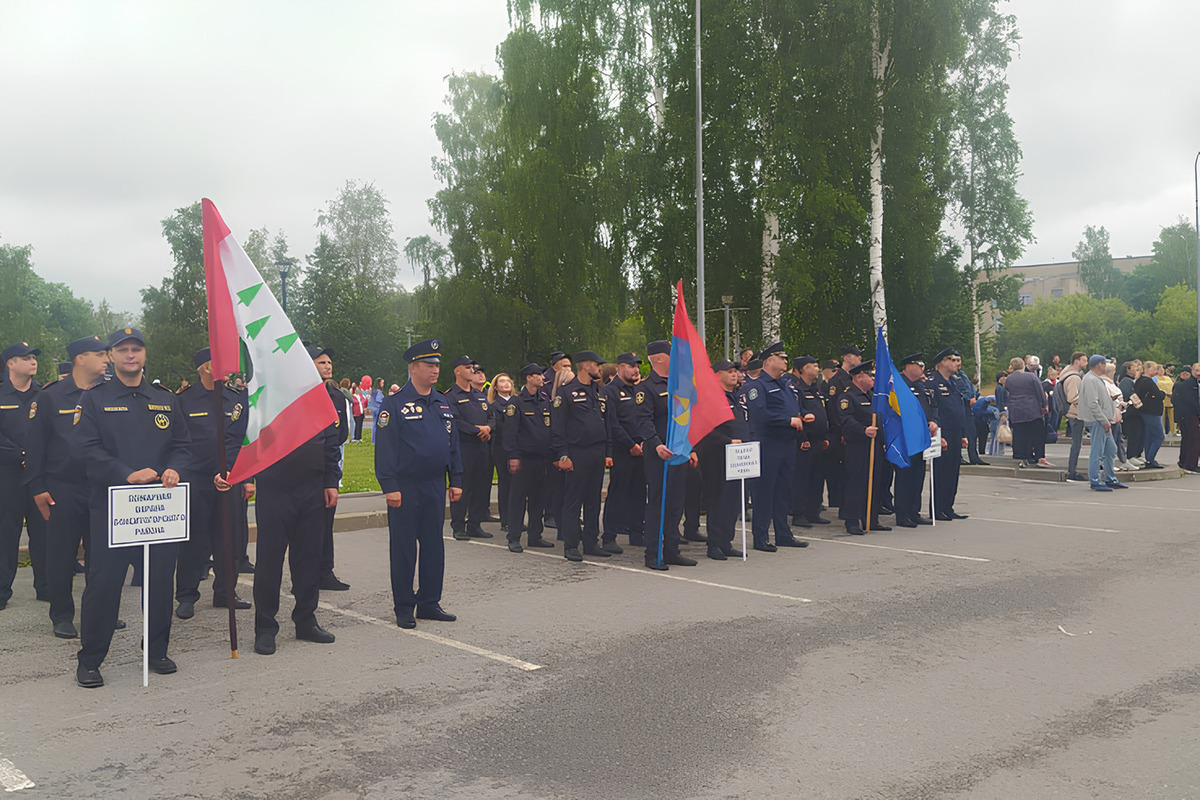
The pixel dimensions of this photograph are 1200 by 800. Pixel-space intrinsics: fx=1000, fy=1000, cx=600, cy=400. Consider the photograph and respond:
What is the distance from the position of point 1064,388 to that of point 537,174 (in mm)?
17072

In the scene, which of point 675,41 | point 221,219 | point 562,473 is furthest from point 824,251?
point 221,219

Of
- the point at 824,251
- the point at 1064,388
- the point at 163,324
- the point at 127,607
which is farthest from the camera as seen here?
the point at 163,324

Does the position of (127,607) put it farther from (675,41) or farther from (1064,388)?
(675,41)

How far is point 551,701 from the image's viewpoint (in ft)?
18.3

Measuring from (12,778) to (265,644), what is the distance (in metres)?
2.29

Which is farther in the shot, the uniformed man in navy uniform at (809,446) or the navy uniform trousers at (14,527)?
the uniformed man in navy uniform at (809,446)

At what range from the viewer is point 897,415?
12.2m

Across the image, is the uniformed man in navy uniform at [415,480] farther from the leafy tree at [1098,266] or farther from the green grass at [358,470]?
the leafy tree at [1098,266]

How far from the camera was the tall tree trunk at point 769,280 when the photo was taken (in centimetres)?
2542

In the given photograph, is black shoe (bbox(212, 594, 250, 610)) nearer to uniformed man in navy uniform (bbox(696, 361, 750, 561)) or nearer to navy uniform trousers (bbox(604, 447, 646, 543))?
navy uniform trousers (bbox(604, 447, 646, 543))

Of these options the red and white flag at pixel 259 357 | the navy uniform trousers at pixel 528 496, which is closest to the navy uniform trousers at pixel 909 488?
the navy uniform trousers at pixel 528 496

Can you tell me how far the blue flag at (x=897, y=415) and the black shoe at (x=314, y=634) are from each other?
295 inches

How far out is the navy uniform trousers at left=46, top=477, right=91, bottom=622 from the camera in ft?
24.2

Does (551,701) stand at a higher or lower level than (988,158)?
lower
